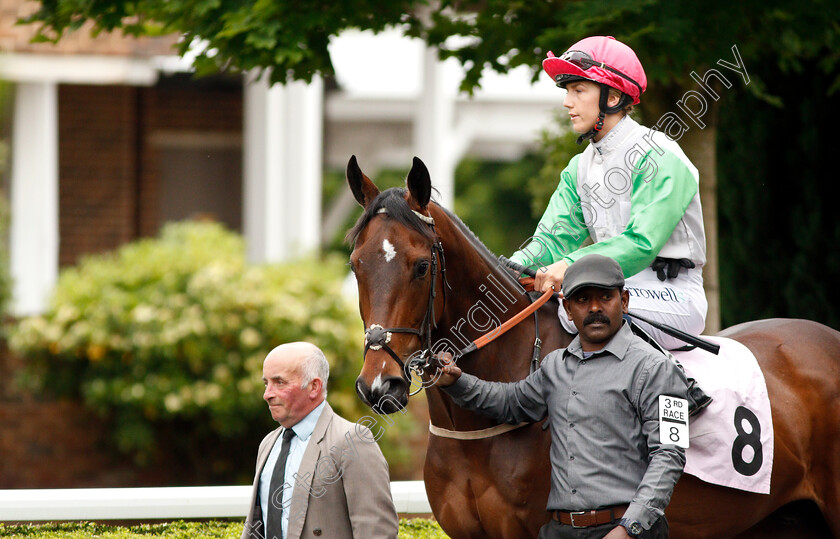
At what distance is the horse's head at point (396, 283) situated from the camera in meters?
2.87

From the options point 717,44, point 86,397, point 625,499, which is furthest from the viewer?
point 86,397

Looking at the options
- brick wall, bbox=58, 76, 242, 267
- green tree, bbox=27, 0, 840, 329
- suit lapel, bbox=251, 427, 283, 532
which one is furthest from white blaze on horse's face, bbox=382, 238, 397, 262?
brick wall, bbox=58, 76, 242, 267

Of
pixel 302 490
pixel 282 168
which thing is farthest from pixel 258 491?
pixel 282 168

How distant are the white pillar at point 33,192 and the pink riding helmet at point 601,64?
24.3ft

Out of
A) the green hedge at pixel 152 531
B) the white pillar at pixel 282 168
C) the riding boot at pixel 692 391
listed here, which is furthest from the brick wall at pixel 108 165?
the riding boot at pixel 692 391

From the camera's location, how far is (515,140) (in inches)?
590

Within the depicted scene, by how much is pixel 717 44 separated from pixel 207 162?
341 inches

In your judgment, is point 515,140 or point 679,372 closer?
point 679,372

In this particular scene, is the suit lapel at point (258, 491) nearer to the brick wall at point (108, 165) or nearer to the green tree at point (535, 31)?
the green tree at point (535, 31)

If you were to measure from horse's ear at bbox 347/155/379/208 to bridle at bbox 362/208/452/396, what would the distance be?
0.18 metres

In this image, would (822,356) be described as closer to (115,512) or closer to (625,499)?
(625,499)

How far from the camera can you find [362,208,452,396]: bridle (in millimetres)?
2900

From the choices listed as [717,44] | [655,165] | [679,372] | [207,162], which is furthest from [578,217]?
[207,162]

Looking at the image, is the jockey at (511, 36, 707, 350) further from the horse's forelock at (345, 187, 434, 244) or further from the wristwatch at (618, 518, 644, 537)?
the wristwatch at (618, 518, 644, 537)
